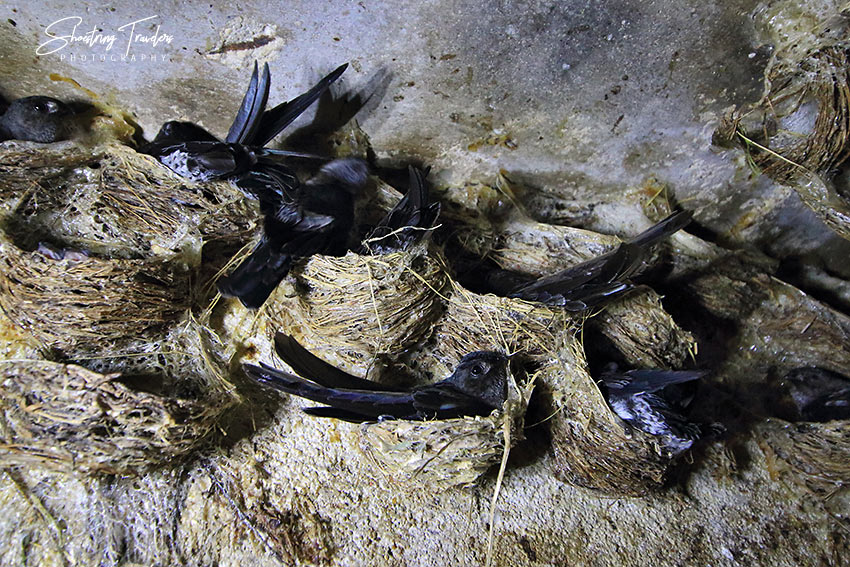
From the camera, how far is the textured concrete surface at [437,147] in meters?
1.14

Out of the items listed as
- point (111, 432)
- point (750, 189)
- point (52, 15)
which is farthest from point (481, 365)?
point (52, 15)

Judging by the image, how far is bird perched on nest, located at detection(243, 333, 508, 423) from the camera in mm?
1061

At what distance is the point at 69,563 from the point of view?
1.04 m

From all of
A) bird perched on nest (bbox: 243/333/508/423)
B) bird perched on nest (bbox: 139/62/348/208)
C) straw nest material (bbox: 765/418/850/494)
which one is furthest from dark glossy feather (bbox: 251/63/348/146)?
straw nest material (bbox: 765/418/850/494)

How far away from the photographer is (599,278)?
122 cm

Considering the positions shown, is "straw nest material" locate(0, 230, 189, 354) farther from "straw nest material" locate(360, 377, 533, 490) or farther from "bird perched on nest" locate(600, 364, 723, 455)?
"bird perched on nest" locate(600, 364, 723, 455)

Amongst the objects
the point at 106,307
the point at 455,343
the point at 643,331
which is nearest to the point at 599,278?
the point at 643,331

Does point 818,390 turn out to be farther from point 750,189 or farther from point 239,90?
point 239,90

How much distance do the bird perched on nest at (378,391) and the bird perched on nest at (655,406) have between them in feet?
0.91

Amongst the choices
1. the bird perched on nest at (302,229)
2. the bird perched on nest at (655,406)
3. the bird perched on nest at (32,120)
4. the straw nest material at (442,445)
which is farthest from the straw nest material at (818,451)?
the bird perched on nest at (32,120)

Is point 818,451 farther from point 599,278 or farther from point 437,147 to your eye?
point 437,147

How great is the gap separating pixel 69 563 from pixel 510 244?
3.96 feet

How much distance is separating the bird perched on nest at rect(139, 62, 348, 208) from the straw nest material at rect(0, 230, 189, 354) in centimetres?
22

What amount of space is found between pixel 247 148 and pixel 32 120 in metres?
0.50
